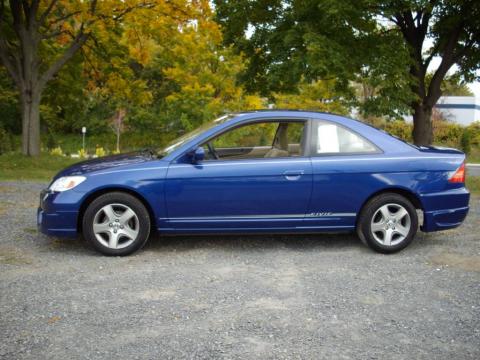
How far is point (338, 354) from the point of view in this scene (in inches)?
127

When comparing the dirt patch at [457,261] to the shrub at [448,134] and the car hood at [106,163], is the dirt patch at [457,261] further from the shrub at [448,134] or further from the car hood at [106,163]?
the shrub at [448,134]

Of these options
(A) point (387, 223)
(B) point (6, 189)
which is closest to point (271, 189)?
(A) point (387, 223)

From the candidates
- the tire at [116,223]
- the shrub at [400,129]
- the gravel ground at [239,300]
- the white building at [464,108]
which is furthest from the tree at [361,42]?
the white building at [464,108]

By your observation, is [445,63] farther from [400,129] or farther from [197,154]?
[400,129]

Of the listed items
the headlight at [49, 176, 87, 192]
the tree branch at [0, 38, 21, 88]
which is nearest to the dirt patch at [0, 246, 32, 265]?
the headlight at [49, 176, 87, 192]

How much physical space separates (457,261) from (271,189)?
2083mm

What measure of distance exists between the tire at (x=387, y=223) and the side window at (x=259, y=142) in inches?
39.3

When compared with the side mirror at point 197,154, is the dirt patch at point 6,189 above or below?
below

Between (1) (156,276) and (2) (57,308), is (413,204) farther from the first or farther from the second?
(2) (57,308)

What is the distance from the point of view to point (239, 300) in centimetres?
414

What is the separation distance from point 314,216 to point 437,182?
1.41m

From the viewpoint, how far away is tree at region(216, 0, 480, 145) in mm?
12352

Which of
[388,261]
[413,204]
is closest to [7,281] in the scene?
[388,261]

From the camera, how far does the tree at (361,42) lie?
40.5ft
